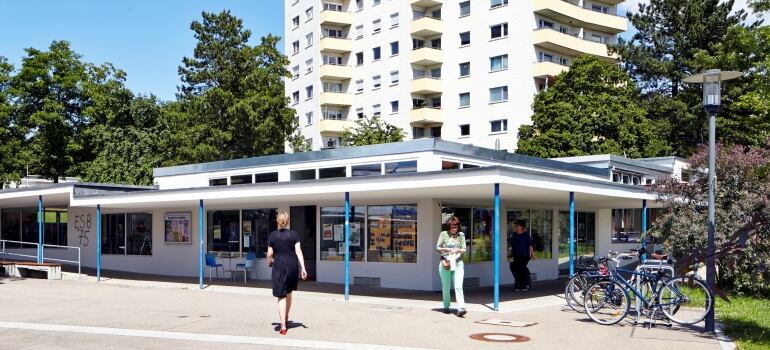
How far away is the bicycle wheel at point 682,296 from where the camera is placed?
1048cm

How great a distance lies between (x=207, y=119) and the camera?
39562 millimetres

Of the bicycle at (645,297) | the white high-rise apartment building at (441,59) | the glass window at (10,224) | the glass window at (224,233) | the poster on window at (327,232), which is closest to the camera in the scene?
the bicycle at (645,297)

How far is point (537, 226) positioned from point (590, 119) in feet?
65.7

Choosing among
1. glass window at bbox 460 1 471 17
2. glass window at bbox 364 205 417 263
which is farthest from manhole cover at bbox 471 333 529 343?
glass window at bbox 460 1 471 17

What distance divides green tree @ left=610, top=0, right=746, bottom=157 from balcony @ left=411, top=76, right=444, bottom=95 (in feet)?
38.2

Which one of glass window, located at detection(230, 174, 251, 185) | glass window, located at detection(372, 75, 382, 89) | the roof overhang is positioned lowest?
the roof overhang

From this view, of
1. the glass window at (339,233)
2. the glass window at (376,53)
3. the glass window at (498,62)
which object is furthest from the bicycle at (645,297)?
the glass window at (376,53)

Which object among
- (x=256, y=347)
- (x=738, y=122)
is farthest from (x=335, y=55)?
(x=256, y=347)

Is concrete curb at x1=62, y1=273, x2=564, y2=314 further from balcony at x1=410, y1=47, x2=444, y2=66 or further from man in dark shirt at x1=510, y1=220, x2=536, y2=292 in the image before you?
balcony at x1=410, y1=47, x2=444, y2=66

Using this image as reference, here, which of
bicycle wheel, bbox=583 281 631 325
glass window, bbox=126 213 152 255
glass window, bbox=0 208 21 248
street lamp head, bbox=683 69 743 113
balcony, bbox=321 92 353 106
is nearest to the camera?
street lamp head, bbox=683 69 743 113

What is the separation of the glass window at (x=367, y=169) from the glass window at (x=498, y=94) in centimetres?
3232

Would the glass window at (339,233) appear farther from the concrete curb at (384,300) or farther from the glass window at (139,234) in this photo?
the glass window at (139,234)

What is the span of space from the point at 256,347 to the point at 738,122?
35.7 m

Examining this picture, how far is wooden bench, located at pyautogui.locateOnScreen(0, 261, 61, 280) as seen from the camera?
21.7 meters
